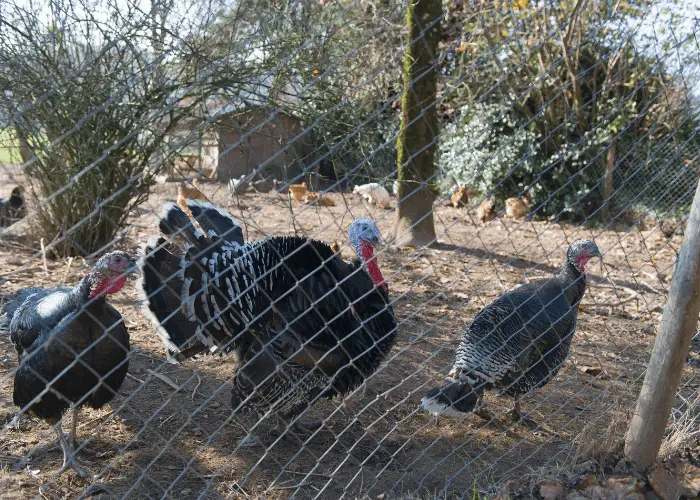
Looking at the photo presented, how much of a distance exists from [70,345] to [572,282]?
9.20 ft

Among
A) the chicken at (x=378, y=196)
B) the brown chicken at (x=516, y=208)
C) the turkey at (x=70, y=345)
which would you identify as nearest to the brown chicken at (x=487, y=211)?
the brown chicken at (x=516, y=208)

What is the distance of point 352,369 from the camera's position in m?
3.27

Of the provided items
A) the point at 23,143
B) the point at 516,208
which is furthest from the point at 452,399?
the point at 516,208

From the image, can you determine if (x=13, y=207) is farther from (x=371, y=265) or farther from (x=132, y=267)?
(x=371, y=265)

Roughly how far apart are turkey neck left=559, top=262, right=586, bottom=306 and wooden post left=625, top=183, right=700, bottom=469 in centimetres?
128

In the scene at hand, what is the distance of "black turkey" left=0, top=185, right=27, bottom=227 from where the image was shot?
7464 mm

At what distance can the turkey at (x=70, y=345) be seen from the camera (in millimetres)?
2680

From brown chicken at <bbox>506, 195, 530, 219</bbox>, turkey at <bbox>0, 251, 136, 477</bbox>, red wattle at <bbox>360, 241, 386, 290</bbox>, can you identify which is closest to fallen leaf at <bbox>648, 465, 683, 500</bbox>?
red wattle at <bbox>360, 241, 386, 290</bbox>

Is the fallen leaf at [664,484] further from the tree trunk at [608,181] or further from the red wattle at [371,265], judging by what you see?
the tree trunk at [608,181]

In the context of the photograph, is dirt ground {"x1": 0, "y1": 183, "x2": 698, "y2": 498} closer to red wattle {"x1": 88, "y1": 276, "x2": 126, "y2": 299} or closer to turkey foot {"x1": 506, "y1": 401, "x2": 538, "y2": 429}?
turkey foot {"x1": 506, "y1": 401, "x2": 538, "y2": 429}

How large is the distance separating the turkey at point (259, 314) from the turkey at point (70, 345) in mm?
245

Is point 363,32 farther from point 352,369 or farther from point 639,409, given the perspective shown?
point 639,409

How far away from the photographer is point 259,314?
311 centimetres

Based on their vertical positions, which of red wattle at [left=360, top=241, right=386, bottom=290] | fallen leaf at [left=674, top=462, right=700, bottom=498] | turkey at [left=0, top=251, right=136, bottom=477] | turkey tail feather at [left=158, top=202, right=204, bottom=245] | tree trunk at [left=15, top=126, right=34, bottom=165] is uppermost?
tree trunk at [left=15, top=126, right=34, bottom=165]
